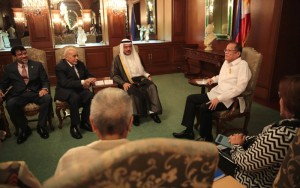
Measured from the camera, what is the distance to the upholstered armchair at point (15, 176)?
0.74m

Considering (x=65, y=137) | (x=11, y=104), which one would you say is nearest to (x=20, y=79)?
(x=11, y=104)

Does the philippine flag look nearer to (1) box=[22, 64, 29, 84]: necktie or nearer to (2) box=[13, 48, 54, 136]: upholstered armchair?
(2) box=[13, 48, 54, 136]: upholstered armchair

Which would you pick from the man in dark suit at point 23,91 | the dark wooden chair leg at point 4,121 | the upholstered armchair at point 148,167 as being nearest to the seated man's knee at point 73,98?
the man in dark suit at point 23,91

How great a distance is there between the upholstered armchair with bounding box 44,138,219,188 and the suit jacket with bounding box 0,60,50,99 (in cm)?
288

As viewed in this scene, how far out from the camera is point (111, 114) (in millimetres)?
948

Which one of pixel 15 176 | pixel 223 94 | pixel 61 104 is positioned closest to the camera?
pixel 15 176

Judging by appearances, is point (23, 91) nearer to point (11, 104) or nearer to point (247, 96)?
point (11, 104)

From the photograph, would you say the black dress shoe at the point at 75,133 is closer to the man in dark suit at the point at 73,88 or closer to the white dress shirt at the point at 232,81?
the man in dark suit at the point at 73,88

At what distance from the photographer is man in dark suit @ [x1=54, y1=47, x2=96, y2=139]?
2.98 meters

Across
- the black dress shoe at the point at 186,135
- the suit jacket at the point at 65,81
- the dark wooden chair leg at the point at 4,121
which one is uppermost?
the suit jacket at the point at 65,81

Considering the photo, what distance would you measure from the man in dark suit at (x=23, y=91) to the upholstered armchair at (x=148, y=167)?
268cm

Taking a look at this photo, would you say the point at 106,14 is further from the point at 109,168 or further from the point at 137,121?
the point at 109,168

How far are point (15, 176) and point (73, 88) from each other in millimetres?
2480

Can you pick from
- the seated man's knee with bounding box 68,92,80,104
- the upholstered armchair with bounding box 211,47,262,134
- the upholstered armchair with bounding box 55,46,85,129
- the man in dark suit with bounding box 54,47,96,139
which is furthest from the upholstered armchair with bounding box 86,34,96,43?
the upholstered armchair with bounding box 211,47,262,134
